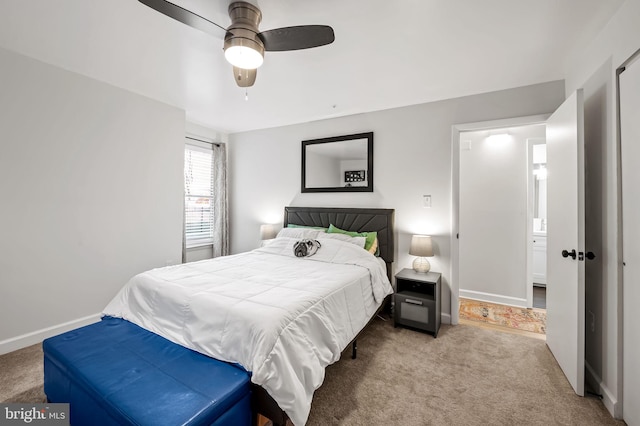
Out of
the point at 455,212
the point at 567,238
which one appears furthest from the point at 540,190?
the point at 567,238

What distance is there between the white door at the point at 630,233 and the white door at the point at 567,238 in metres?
0.23

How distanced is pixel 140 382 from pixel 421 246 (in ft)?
8.70

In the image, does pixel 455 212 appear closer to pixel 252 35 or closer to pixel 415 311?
pixel 415 311

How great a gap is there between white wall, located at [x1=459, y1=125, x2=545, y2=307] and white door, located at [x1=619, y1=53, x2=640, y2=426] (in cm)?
209

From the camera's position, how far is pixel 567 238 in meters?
2.07

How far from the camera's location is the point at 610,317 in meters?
1.82

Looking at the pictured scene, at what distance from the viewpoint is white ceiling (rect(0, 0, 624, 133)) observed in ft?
5.91

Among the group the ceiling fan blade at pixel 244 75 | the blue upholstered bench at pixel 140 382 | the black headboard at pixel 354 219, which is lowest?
the blue upholstered bench at pixel 140 382

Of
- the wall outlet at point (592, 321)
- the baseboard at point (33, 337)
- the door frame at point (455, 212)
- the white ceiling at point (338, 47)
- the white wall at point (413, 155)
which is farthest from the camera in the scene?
the door frame at point (455, 212)

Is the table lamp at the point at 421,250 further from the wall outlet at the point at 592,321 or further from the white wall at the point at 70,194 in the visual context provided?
the white wall at the point at 70,194

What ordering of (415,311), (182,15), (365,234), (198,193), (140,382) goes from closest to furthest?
(140,382) → (182,15) → (415,311) → (365,234) → (198,193)

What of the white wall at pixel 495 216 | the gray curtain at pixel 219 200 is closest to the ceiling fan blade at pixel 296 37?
the white wall at pixel 495 216

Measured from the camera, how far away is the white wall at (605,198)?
5.58 feet

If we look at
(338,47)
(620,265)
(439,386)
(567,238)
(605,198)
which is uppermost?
(338,47)
